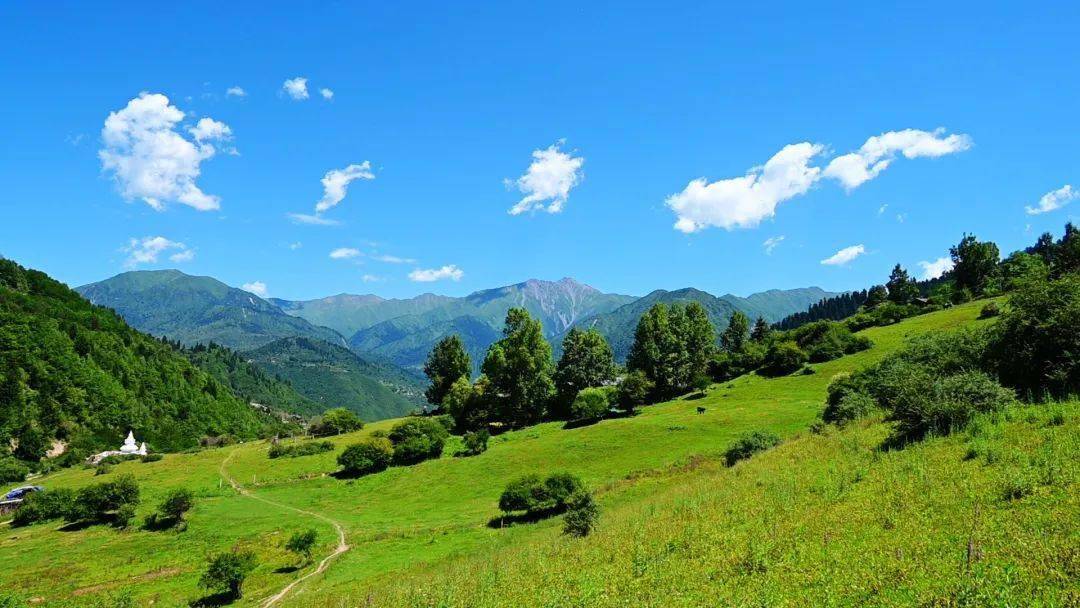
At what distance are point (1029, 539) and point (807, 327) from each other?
283 feet

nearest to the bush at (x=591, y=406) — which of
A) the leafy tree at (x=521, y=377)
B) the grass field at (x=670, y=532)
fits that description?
the leafy tree at (x=521, y=377)

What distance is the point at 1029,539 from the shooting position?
39.2 feet

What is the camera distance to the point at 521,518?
44.2 meters

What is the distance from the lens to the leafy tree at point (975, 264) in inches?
4459

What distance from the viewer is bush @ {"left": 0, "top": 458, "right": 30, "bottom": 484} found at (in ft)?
299

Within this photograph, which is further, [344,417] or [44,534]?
[344,417]

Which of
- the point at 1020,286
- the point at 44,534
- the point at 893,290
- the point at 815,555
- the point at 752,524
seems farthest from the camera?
the point at 893,290

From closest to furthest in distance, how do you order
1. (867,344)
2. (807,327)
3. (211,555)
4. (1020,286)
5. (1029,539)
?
(1029,539) → (1020,286) → (211,555) → (867,344) → (807,327)

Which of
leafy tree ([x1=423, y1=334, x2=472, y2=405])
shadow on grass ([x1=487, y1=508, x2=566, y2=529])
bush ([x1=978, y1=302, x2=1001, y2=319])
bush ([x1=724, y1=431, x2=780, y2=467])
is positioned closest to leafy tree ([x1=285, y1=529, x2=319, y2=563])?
shadow on grass ([x1=487, y1=508, x2=566, y2=529])

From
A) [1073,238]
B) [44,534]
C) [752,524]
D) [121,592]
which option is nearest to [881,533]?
[752,524]

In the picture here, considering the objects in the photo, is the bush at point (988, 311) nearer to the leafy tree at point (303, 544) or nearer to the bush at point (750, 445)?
the bush at point (750, 445)

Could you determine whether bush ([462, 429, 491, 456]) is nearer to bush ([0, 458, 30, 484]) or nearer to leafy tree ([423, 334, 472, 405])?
leafy tree ([423, 334, 472, 405])

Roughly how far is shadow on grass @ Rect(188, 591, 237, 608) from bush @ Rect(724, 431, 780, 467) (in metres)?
37.9

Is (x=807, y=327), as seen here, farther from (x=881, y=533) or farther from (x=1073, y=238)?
(x=881, y=533)
